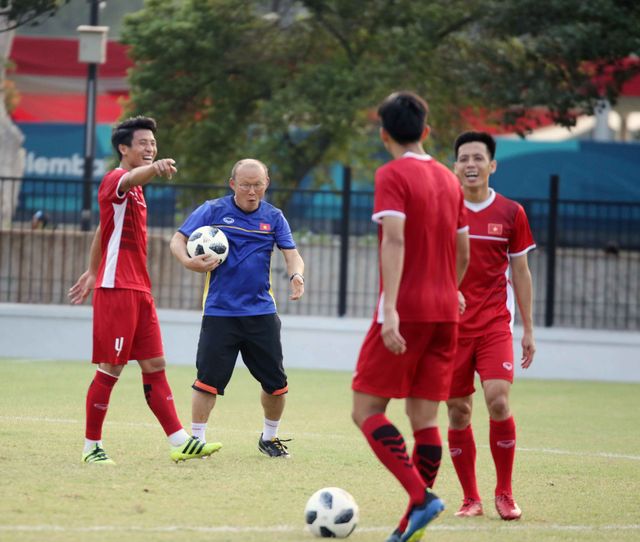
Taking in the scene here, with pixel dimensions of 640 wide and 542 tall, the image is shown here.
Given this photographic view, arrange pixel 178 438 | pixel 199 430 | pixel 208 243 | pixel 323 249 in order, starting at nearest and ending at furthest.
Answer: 1. pixel 178 438
2. pixel 208 243
3. pixel 199 430
4. pixel 323 249

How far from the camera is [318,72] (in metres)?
21.3

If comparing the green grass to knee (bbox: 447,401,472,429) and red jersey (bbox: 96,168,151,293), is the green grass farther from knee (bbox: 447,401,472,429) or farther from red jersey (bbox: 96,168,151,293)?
red jersey (bbox: 96,168,151,293)

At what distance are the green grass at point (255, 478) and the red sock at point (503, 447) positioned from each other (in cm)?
26

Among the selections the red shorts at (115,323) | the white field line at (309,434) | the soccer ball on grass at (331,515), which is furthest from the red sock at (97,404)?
the soccer ball on grass at (331,515)

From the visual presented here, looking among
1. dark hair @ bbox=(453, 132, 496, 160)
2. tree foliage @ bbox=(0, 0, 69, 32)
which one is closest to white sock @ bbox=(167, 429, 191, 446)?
dark hair @ bbox=(453, 132, 496, 160)

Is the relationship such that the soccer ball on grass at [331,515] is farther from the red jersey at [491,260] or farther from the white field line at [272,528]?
the red jersey at [491,260]

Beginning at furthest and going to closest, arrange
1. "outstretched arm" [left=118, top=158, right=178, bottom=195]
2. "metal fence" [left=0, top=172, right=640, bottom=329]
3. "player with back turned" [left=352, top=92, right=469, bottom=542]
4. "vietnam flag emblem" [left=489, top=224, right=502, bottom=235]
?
"metal fence" [left=0, top=172, right=640, bottom=329]
"outstretched arm" [left=118, top=158, right=178, bottom=195]
"vietnam flag emblem" [left=489, top=224, right=502, bottom=235]
"player with back turned" [left=352, top=92, right=469, bottom=542]

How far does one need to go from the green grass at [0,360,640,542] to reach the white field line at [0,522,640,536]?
10 millimetres

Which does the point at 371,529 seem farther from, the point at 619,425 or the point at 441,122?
the point at 441,122

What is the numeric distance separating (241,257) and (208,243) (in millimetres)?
319

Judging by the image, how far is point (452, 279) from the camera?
6023mm

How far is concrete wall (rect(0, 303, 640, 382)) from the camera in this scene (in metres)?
16.9

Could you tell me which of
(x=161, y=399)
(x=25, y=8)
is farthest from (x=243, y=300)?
(x=25, y=8)

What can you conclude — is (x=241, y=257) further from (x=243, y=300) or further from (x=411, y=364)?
(x=411, y=364)
